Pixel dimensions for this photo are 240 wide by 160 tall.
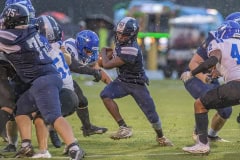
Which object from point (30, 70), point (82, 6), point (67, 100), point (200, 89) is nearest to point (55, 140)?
point (67, 100)

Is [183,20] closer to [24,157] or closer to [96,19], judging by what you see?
[96,19]

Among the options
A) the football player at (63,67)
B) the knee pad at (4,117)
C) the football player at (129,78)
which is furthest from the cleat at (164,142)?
the knee pad at (4,117)

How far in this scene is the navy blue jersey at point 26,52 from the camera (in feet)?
25.8

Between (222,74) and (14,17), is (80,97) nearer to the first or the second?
(222,74)

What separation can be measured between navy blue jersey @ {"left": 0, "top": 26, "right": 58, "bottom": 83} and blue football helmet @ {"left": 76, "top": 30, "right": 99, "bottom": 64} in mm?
1750

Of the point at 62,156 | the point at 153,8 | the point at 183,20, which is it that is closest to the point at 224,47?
the point at 62,156

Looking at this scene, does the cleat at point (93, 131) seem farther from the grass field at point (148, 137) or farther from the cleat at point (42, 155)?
the cleat at point (42, 155)

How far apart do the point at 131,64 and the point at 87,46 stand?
58cm

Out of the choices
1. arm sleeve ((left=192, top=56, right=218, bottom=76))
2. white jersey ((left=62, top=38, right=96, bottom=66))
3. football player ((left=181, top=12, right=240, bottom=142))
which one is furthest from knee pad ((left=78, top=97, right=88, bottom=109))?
arm sleeve ((left=192, top=56, right=218, bottom=76))

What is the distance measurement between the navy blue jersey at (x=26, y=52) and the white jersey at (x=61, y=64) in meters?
0.47

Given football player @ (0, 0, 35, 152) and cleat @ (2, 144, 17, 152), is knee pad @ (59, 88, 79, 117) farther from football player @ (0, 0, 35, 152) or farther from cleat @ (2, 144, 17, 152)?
cleat @ (2, 144, 17, 152)

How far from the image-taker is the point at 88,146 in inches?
372

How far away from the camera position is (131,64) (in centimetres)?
Result: 979

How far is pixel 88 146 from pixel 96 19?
49.5ft
